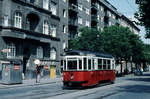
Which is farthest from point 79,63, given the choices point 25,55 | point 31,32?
point 25,55

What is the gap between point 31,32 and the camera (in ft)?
112

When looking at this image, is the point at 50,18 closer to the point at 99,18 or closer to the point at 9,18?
the point at 9,18

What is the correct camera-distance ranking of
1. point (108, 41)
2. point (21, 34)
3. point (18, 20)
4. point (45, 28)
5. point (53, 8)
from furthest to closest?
point (108, 41) < point (53, 8) < point (45, 28) < point (18, 20) < point (21, 34)

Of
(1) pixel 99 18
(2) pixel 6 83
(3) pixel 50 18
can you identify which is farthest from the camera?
A: (1) pixel 99 18

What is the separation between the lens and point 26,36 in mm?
32844

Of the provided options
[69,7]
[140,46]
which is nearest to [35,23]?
[69,7]

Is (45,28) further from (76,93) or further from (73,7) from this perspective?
(76,93)

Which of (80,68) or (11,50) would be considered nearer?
(80,68)

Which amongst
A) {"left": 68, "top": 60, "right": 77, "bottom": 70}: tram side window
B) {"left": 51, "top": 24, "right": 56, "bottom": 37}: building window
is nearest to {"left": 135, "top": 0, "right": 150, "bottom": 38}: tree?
{"left": 68, "top": 60, "right": 77, "bottom": 70}: tram side window

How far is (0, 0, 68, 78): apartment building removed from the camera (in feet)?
103

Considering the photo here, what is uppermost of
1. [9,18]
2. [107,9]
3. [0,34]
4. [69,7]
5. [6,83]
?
[107,9]

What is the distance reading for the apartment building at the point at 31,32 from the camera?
3133 cm

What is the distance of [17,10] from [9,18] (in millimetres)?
1945

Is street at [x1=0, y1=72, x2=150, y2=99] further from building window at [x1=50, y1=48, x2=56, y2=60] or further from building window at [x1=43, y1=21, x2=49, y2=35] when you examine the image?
building window at [x1=50, y1=48, x2=56, y2=60]
